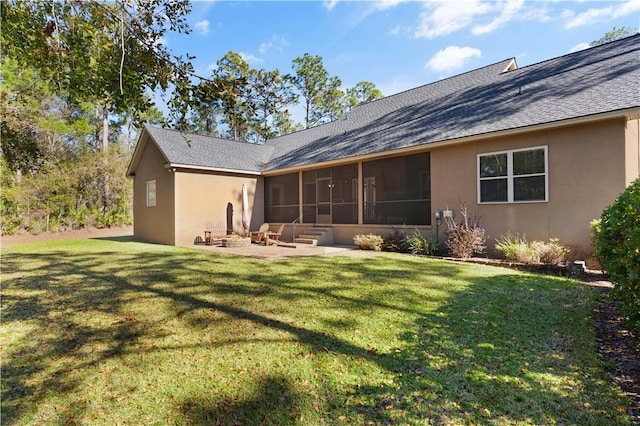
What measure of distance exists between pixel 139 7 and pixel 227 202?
11.3 meters

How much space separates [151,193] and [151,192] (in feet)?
0.15

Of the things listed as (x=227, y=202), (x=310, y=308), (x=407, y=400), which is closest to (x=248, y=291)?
(x=310, y=308)

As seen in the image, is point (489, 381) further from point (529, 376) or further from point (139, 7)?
point (139, 7)

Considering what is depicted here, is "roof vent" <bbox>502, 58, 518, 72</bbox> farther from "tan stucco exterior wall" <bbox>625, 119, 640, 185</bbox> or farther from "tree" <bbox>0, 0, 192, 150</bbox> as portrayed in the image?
"tree" <bbox>0, 0, 192, 150</bbox>

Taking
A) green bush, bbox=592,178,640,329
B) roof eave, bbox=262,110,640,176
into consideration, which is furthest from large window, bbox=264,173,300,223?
green bush, bbox=592,178,640,329

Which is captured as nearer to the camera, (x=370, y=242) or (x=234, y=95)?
(x=234, y=95)

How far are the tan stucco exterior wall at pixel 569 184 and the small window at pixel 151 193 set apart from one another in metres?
13.2

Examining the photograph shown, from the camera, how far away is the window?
8852 mm

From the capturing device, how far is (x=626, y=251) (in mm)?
3711

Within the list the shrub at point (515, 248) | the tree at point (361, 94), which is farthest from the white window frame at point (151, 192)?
the tree at point (361, 94)

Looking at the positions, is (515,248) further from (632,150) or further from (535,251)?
(632,150)

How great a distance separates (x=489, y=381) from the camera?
121 inches

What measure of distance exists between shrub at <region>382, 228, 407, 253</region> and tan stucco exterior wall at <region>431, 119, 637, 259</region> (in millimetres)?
2245

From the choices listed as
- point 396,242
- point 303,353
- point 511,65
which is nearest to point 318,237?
point 396,242
